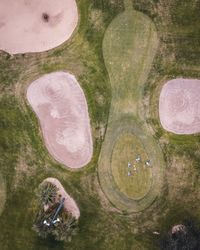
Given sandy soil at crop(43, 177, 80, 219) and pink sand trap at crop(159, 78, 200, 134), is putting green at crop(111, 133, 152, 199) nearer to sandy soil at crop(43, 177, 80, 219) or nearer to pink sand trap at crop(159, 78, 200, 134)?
pink sand trap at crop(159, 78, 200, 134)

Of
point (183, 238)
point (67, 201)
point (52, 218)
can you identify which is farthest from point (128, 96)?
point (183, 238)

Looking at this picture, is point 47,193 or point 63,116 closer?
point 47,193

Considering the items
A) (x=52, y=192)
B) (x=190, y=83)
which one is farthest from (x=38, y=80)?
(x=190, y=83)

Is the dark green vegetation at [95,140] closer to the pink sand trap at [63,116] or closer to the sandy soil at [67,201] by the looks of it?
the sandy soil at [67,201]

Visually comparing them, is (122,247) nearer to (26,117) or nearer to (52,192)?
(52,192)

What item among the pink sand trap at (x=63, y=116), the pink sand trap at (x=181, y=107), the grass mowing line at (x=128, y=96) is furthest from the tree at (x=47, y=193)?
the pink sand trap at (x=181, y=107)

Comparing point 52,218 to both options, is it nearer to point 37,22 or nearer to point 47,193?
point 47,193
